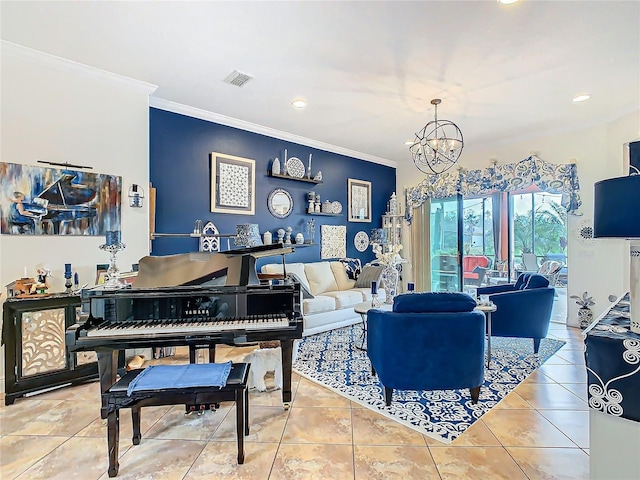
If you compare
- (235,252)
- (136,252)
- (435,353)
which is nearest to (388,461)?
(435,353)

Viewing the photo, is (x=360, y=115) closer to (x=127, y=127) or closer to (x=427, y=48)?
(x=427, y=48)

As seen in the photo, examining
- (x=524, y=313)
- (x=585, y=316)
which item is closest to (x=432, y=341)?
(x=524, y=313)

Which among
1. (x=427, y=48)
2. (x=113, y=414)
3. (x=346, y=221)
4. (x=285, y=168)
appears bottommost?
(x=113, y=414)

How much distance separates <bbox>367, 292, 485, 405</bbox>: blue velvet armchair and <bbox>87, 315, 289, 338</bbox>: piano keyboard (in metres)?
0.84

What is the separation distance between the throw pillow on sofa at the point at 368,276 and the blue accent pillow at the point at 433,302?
309 cm

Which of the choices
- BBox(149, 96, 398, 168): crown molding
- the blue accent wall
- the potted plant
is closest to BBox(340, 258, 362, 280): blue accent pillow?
the blue accent wall

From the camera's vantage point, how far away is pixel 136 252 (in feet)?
11.6

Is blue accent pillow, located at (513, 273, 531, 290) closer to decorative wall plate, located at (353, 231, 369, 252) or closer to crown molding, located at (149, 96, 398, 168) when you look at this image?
decorative wall plate, located at (353, 231, 369, 252)

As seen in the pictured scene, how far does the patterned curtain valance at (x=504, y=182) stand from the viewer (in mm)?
4941

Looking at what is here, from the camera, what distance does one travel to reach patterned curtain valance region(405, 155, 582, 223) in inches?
195

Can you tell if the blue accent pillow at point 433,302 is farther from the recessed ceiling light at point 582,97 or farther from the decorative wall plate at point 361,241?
the decorative wall plate at point 361,241

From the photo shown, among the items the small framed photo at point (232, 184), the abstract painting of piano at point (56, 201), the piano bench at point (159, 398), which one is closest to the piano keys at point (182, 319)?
the piano bench at point (159, 398)

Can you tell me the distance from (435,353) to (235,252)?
171 cm

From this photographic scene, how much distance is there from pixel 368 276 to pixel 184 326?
3829 mm
